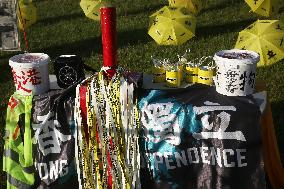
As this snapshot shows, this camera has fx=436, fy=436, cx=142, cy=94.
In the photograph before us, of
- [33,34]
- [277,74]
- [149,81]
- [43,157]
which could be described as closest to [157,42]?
[277,74]

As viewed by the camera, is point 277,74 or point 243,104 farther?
point 277,74

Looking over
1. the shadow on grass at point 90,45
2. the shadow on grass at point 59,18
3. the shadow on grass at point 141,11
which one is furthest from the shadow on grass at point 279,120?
the shadow on grass at point 59,18

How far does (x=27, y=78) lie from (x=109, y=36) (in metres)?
0.74

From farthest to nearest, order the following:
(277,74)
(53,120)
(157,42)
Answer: (157,42)
(277,74)
(53,120)

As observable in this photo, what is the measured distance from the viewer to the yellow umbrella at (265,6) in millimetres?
9047

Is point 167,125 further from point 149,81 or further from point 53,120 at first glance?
point 53,120

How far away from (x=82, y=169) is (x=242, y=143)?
1277mm

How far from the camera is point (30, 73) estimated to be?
3455 millimetres

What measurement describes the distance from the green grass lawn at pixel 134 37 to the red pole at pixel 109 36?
2.16m

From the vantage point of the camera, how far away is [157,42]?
8.13 m

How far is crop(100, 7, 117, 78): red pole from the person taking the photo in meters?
3.33

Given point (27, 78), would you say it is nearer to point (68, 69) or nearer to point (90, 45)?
point (68, 69)

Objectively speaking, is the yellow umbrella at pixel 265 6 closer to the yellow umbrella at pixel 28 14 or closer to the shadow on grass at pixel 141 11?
the shadow on grass at pixel 141 11

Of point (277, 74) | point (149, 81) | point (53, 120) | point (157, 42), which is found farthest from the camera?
point (157, 42)
